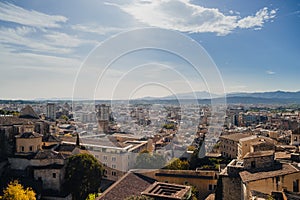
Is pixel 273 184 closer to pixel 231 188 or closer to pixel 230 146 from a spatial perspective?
pixel 231 188

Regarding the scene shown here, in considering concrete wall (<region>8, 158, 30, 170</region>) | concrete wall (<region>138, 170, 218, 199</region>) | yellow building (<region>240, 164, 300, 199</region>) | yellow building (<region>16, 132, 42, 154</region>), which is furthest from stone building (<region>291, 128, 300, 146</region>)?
concrete wall (<region>8, 158, 30, 170</region>)

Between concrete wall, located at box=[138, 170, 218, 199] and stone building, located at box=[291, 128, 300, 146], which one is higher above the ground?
stone building, located at box=[291, 128, 300, 146]

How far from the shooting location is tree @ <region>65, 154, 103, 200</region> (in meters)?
15.3

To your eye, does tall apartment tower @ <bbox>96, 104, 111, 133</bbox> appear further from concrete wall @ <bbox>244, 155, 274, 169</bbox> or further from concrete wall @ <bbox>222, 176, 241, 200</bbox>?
concrete wall @ <bbox>244, 155, 274, 169</bbox>

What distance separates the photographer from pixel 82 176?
51.5ft

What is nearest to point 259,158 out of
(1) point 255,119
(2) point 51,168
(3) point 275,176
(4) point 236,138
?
(3) point 275,176

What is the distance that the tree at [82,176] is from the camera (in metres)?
15.3

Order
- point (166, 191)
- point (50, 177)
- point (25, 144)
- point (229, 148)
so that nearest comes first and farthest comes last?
1. point (166, 191)
2. point (50, 177)
3. point (25, 144)
4. point (229, 148)

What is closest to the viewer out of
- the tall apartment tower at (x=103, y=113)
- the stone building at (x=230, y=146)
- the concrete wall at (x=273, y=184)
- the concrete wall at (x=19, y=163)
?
the concrete wall at (x=273, y=184)

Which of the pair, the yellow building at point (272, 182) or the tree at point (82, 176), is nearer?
the yellow building at point (272, 182)

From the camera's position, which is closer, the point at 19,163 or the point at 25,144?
the point at 19,163

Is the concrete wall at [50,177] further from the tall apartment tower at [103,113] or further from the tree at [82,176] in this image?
the tall apartment tower at [103,113]

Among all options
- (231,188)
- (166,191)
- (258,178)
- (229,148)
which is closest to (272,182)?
(258,178)

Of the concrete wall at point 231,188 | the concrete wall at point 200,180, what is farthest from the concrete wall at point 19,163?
the concrete wall at point 231,188
